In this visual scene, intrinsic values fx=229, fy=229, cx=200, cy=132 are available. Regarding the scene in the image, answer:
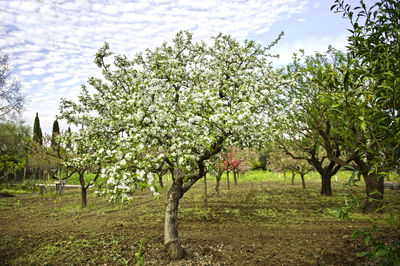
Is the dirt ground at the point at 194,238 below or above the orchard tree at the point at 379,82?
below

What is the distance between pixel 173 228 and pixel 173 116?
136 inches

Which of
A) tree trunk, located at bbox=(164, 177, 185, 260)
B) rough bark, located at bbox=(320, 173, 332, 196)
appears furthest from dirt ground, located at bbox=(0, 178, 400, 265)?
rough bark, located at bbox=(320, 173, 332, 196)

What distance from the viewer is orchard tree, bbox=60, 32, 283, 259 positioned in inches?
233

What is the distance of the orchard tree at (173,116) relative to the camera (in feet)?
19.4

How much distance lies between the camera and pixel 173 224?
23.5ft

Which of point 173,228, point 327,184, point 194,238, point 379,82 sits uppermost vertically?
point 379,82

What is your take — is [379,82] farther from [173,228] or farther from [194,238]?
[194,238]

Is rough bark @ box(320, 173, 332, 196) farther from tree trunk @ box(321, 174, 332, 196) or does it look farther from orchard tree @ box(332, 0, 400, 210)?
orchard tree @ box(332, 0, 400, 210)

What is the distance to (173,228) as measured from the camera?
7082 mm

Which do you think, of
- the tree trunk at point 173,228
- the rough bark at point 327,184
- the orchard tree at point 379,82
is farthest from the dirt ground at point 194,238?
the rough bark at point 327,184

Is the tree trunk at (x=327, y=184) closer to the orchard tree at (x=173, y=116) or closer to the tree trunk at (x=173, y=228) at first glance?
the orchard tree at (x=173, y=116)

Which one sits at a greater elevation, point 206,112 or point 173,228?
point 206,112

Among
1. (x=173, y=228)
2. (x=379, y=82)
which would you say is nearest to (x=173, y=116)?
(x=173, y=228)

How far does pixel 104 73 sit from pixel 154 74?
3118 millimetres
